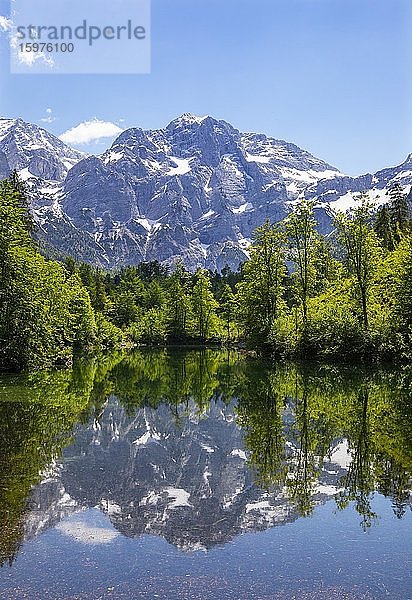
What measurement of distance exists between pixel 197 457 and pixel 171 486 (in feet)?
9.15

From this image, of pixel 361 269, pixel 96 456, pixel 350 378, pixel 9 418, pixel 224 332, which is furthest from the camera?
pixel 224 332

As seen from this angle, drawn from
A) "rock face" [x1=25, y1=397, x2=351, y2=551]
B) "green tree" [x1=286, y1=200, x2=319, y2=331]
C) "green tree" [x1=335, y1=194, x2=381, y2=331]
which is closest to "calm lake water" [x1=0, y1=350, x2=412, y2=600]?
"rock face" [x1=25, y1=397, x2=351, y2=551]

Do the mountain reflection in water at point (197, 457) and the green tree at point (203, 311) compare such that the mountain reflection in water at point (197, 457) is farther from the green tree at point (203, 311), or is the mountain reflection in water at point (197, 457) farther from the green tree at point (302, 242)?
the green tree at point (203, 311)

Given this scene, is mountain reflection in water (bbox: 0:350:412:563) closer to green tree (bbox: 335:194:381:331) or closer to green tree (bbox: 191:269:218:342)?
green tree (bbox: 335:194:381:331)

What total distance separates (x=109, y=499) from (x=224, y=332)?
241 feet

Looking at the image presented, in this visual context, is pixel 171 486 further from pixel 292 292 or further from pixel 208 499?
pixel 292 292

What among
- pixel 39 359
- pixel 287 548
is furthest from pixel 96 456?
pixel 39 359

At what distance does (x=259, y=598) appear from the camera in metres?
7.59

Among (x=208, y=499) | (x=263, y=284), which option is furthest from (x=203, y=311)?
(x=208, y=499)

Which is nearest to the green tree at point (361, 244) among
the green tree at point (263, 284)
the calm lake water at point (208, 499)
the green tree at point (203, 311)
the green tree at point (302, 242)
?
the green tree at point (302, 242)

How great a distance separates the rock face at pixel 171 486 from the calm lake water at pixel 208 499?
46mm

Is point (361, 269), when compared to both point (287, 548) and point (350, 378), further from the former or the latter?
point (287, 548)

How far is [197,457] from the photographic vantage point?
52.3 ft

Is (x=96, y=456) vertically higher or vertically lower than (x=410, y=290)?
lower
